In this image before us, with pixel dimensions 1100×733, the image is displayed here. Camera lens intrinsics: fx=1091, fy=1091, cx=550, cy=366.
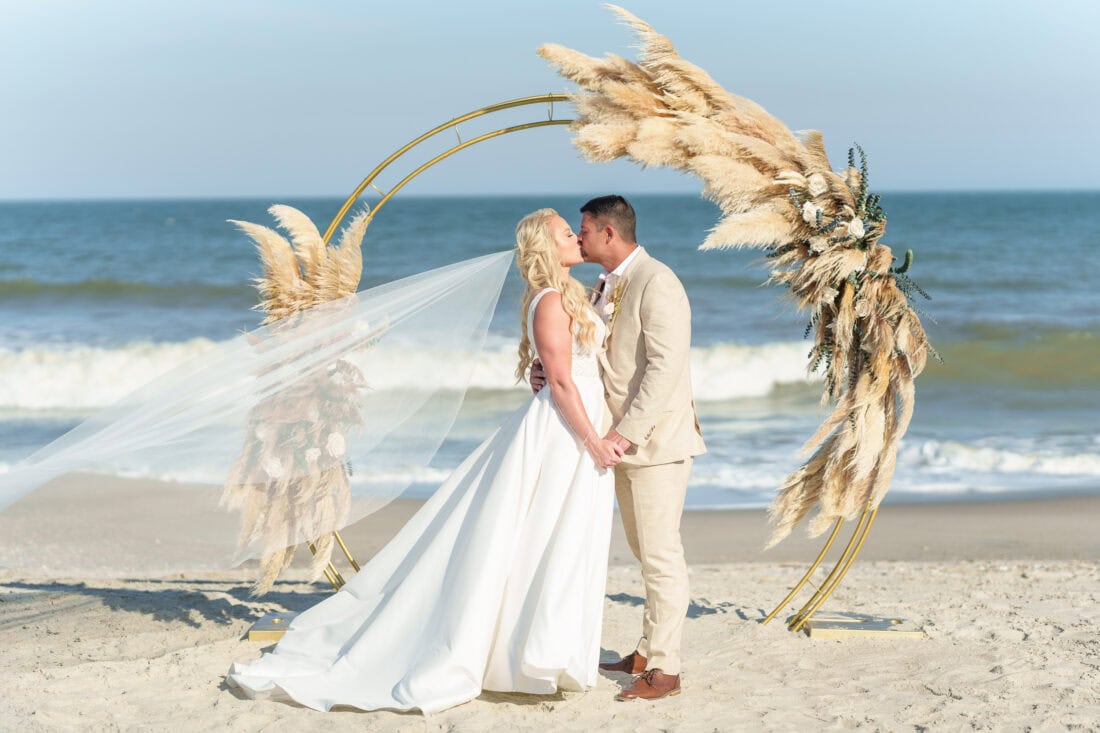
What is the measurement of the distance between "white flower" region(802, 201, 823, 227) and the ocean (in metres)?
0.47

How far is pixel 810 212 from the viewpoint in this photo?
16.5 feet

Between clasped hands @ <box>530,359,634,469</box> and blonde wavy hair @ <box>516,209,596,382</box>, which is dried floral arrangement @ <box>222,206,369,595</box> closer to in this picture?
blonde wavy hair @ <box>516,209,596,382</box>

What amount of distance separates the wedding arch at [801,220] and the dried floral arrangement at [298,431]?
0.68ft

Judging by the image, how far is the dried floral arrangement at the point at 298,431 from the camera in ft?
16.5

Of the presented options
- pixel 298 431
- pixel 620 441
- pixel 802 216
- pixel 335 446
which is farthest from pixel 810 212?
pixel 298 431

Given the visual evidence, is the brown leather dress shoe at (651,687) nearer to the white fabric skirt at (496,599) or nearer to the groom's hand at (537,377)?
the white fabric skirt at (496,599)

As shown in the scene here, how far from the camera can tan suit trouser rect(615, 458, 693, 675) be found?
4.52 meters

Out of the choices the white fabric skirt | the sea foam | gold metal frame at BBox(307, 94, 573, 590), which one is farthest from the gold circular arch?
the sea foam

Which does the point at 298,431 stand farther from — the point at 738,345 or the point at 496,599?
the point at 738,345

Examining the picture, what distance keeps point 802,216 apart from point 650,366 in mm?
1269

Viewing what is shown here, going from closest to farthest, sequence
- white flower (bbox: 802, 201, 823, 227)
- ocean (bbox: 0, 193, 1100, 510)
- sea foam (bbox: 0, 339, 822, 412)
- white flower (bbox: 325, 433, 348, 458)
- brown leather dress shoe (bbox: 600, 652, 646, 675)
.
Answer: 1. brown leather dress shoe (bbox: 600, 652, 646, 675)
2. white flower (bbox: 802, 201, 823, 227)
3. white flower (bbox: 325, 433, 348, 458)
4. ocean (bbox: 0, 193, 1100, 510)
5. sea foam (bbox: 0, 339, 822, 412)

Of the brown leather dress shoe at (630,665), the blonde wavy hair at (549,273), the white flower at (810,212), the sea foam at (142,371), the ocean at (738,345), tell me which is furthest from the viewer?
the sea foam at (142,371)

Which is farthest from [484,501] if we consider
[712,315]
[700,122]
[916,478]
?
[712,315]

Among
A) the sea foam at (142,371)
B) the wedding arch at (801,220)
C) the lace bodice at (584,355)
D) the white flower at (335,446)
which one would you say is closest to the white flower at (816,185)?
the wedding arch at (801,220)
